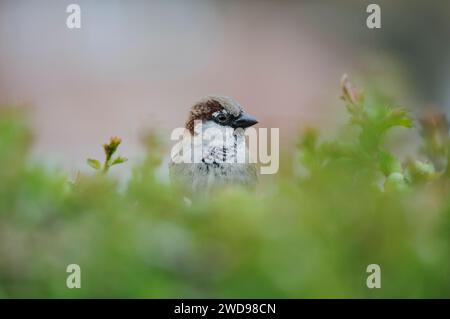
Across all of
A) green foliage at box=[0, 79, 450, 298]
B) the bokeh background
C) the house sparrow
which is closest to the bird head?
the house sparrow

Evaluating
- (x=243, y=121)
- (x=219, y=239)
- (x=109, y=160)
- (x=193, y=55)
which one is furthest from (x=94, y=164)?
(x=193, y=55)

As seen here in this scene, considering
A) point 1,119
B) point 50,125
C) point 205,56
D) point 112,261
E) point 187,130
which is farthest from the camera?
point 205,56

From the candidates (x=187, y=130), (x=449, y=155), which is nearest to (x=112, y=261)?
(x=449, y=155)

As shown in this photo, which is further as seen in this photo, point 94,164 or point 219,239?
point 94,164

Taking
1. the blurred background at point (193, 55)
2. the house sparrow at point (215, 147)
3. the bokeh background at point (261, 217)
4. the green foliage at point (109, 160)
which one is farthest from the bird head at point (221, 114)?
the green foliage at point (109, 160)

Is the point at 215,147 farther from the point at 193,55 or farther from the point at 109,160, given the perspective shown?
the point at 193,55

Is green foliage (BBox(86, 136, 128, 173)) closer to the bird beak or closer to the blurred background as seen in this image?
the bird beak

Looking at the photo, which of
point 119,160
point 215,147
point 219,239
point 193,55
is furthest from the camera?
point 193,55
